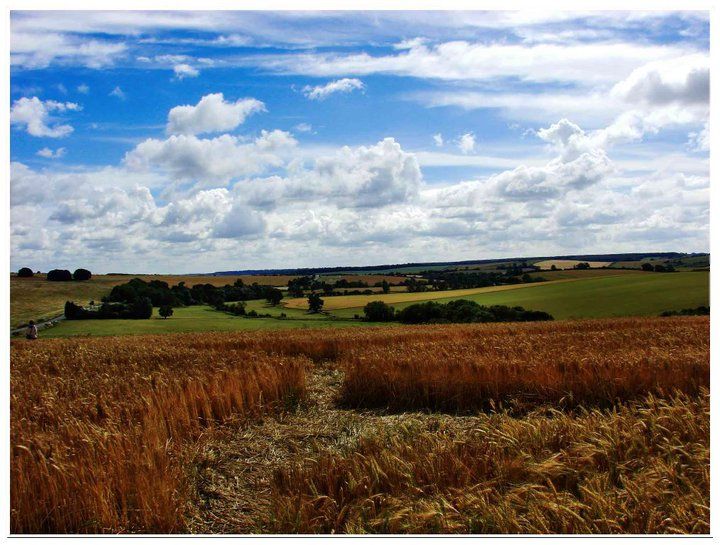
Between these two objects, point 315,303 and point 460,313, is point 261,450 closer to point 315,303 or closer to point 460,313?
point 460,313

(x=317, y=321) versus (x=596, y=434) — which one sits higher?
(x=596, y=434)

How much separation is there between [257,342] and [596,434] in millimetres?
14076

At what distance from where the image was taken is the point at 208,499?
4707mm

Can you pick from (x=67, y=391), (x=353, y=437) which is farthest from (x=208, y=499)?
(x=67, y=391)

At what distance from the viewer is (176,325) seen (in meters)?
34.8

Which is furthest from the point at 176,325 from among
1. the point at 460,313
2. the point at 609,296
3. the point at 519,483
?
the point at 609,296

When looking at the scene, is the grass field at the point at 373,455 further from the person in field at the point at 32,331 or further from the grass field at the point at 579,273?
the grass field at the point at 579,273

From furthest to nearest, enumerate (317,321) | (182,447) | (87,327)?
1. (317,321)
2. (87,327)
3. (182,447)

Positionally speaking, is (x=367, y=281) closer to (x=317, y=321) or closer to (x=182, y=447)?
(x=317, y=321)

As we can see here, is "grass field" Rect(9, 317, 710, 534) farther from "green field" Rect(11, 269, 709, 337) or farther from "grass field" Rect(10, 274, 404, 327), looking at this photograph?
"green field" Rect(11, 269, 709, 337)

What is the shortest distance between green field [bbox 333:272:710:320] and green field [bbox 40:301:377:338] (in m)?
9.41

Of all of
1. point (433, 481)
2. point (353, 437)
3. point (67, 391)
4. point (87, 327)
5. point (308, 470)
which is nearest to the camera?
point (433, 481)

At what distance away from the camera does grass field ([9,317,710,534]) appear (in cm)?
380

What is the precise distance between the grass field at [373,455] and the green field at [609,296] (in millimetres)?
30667
